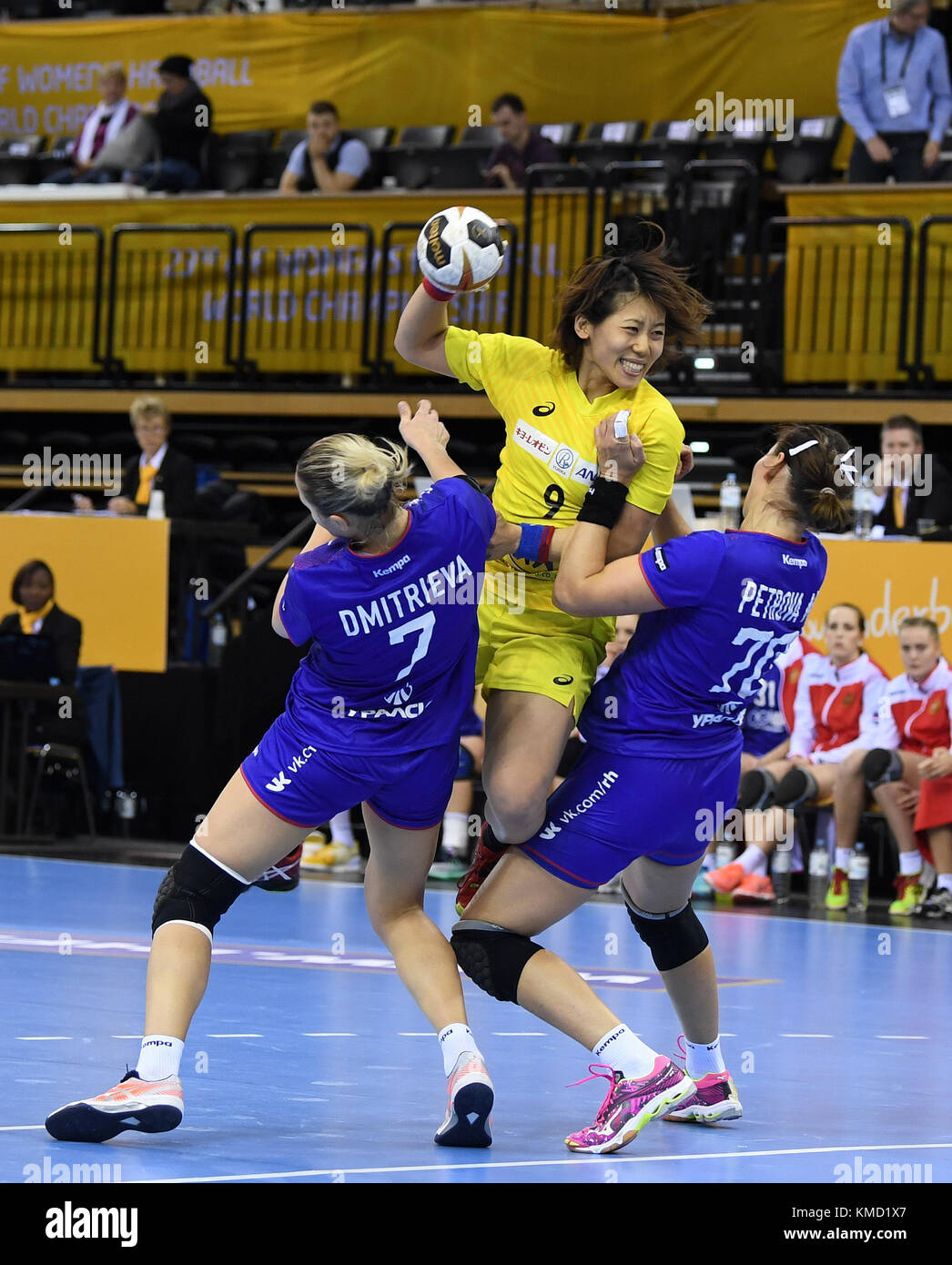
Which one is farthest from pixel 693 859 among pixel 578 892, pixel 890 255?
pixel 890 255

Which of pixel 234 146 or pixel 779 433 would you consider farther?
pixel 234 146

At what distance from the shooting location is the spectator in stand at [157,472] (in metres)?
12.9

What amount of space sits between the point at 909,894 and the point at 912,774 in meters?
0.65

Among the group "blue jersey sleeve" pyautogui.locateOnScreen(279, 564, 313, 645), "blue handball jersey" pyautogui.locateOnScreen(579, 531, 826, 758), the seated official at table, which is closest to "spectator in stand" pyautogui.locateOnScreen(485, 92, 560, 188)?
the seated official at table

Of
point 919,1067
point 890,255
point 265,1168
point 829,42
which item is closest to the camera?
point 265,1168

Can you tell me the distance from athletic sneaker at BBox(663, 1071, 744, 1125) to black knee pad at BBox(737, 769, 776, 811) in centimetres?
547

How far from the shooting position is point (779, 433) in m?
4.96

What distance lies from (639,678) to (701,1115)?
46.2 inches

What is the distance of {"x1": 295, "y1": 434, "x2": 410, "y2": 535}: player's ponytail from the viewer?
4.42 meters

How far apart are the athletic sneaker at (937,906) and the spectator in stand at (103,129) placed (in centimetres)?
982

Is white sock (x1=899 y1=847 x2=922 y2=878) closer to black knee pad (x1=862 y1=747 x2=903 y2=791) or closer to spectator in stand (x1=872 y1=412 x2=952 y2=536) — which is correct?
black knee pad (x1=862 y1=747 x2=903 y2=791)

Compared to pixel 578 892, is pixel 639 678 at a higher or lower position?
higher

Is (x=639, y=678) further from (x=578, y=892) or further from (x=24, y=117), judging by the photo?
(x=24, y=117)

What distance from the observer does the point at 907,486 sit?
11438 mm
